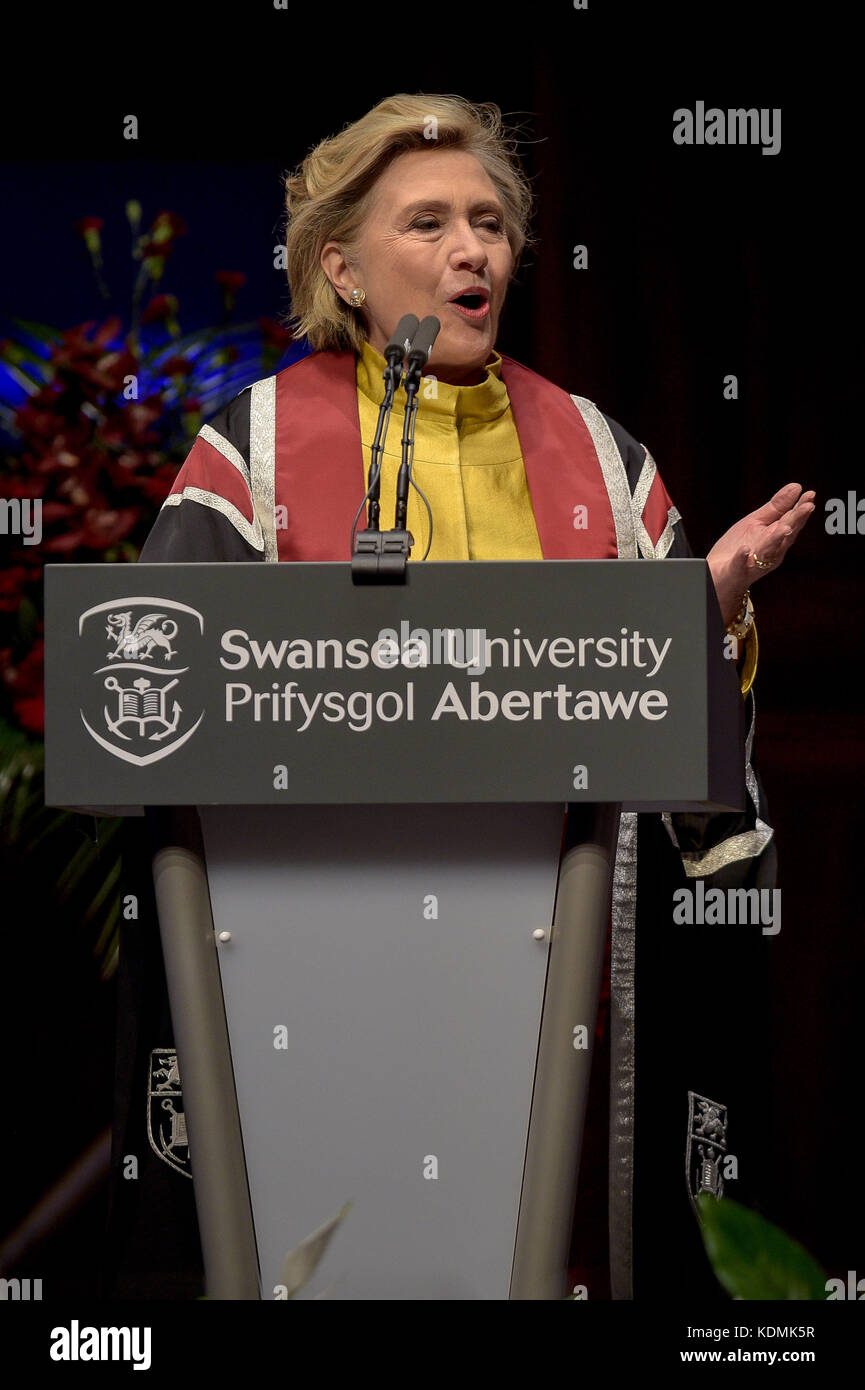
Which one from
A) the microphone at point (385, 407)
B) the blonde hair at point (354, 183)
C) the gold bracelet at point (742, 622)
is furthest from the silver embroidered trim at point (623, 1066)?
the blonde hair at point (354, 183)

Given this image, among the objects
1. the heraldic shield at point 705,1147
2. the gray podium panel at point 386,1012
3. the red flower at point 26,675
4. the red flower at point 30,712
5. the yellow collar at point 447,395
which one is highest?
the yellow collar at point 447,395

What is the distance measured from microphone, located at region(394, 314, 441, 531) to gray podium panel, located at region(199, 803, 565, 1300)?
0.25 meters

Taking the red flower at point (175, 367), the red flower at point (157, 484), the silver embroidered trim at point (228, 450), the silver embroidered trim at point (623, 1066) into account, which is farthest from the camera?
the red flower at point (175, 367)

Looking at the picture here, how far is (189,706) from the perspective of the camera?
1.28 metres

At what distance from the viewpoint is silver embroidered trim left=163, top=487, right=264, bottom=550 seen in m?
1.85

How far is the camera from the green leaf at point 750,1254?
1.26 metres

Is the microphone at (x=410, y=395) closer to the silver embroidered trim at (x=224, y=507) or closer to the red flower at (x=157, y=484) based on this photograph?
the silver embroidered trim at (x=224, y=507)

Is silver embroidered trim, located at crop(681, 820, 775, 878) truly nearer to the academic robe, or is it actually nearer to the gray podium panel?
the academic robe

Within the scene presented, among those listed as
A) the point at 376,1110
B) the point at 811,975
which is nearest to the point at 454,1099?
the point at 376,1110

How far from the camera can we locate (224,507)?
187 centimetres

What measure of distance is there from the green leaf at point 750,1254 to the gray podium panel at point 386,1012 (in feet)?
0.53

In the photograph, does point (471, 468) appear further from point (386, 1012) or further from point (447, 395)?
point (386, 1012)

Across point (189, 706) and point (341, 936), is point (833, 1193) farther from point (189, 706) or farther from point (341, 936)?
point (189, 706)

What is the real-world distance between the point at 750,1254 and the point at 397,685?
512 millimetres
